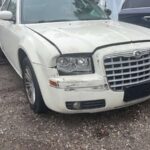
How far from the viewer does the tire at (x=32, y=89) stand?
4.32 m

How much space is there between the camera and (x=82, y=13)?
17.9 feet

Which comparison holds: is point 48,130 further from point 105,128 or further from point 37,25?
point 37,25

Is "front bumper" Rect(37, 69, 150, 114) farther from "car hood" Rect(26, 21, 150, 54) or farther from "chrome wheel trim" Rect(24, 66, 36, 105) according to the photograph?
"chrome wheel trim" Rect(24, 66, 36, 105)

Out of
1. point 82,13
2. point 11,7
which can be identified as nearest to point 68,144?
Answer: point 82,13

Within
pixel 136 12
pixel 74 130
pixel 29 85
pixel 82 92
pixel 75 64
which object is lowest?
pixel 74 130

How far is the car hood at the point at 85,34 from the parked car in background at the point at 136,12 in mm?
929

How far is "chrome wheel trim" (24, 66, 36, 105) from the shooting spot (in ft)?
14.9

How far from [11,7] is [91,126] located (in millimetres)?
2955

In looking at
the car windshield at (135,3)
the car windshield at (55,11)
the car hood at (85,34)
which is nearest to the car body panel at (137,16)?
the car windshield at (135,3)

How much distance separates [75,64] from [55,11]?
1.70m

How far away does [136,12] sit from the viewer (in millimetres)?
6000

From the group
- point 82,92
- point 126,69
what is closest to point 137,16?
point 126,69

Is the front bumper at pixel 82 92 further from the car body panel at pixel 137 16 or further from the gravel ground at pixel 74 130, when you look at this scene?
the car body panel at pixel 137 16

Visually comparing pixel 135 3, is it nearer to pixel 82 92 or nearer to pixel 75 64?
pixel 75 64
